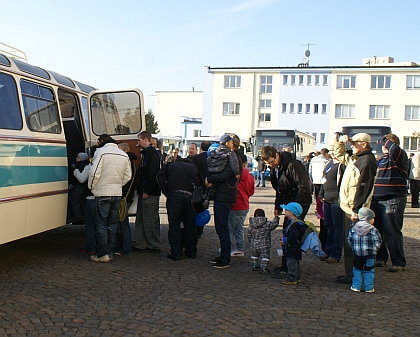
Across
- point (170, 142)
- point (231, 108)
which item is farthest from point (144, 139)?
point (231, 108)

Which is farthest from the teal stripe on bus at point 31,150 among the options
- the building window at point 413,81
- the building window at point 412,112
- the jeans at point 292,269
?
the building window at point 413,81

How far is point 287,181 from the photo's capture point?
25.8ft

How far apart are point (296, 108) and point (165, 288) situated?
4789 centimetres

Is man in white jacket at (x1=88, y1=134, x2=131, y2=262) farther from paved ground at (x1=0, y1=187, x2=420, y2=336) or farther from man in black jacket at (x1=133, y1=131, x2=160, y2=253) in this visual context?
man in black jacket at (x1=133, y1=131, x2=160, y2=253)

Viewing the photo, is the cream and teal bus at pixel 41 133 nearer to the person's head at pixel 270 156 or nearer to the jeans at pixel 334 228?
the person's head at pixel 270 156

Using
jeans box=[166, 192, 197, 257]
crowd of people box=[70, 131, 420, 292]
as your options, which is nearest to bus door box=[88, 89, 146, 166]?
crowd of people box=[70, 131, 420, 292]

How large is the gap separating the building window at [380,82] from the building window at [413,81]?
5.91 feet

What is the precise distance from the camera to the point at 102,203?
8.26m

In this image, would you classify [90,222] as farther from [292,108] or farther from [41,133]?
[292,108]

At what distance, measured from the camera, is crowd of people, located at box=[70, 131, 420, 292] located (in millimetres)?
7215

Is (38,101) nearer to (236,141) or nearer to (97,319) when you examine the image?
(236,141)

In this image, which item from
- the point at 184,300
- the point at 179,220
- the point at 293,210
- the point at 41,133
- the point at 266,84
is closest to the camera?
the point at 184,300

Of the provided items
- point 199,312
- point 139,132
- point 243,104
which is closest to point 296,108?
point 243,104

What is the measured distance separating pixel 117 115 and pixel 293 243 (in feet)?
14.3
